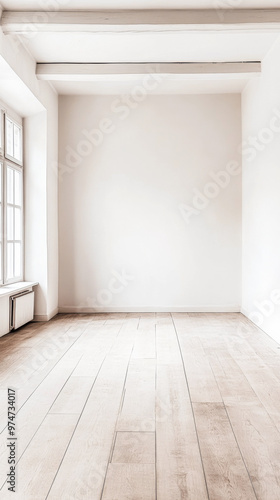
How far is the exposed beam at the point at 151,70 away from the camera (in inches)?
221

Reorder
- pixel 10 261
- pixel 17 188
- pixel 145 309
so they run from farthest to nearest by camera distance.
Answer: pixel 145 309 < pixel 17 188 < pixel 10 261

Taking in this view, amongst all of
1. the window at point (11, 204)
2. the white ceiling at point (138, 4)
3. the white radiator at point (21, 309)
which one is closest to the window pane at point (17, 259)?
the window at point (11, 204)

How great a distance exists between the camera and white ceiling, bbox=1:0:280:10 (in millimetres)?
4176

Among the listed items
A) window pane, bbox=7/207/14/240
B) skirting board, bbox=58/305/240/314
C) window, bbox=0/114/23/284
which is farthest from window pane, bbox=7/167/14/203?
skirting board, bbox=58/305/240/314

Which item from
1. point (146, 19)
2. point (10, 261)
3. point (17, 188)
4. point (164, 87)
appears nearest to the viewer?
point (146, 19)

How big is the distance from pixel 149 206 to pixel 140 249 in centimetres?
63

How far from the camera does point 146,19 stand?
4.32 metres

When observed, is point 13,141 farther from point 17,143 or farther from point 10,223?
point 10,223

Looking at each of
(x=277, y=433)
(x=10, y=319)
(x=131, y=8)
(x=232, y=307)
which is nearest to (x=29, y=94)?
(x=131, y=8)

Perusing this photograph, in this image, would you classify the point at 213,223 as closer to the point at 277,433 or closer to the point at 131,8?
the point at 131,8

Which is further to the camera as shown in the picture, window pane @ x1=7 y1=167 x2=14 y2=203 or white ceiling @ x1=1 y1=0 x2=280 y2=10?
window pane @ x1=7 y1=167 x2=14 y2=203

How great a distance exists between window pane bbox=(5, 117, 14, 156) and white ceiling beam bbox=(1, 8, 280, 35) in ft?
5.04

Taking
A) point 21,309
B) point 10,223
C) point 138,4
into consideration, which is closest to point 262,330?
point 21,309

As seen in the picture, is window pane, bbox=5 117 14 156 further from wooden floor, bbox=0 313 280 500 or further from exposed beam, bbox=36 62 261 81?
wooden floor, bbox=0 313 280 500
